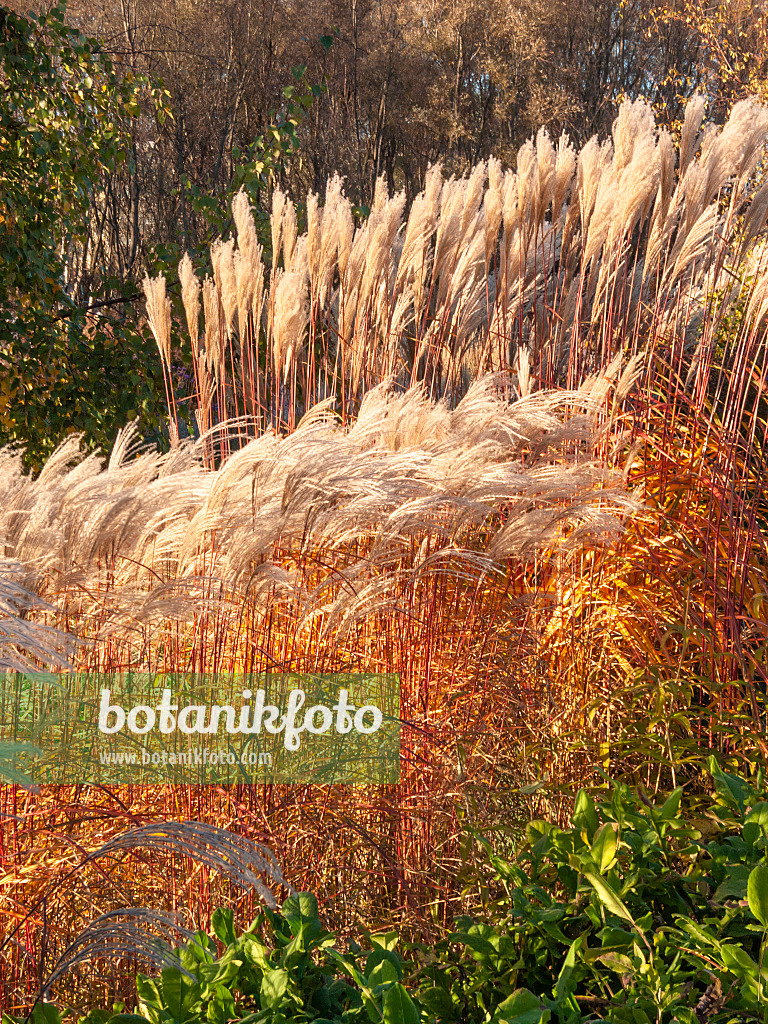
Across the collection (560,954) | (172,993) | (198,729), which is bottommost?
(560,954)

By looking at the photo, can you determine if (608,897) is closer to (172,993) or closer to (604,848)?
(604,848)

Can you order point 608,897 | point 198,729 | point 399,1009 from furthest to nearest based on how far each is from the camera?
point 198,729
point 608,897
point 399,1009

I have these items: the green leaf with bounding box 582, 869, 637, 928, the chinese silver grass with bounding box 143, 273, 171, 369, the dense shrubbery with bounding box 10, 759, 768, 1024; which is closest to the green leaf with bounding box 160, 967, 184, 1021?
the dense shrubbery with bounding box 10, 759, 768, 1024

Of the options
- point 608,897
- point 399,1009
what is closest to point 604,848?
point 608,897

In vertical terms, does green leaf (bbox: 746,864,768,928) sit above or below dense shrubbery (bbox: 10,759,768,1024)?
above

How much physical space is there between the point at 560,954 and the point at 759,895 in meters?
0.36

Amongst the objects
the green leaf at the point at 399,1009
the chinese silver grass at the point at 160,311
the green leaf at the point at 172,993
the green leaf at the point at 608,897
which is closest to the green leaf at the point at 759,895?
the green leaf at the point at 608,897

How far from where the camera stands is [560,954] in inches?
57.2

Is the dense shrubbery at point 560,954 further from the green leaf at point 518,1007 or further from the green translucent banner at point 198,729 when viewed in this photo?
the green translucent banner at point 198,729

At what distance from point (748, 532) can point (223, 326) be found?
1.88 meters

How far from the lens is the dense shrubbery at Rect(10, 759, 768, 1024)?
1182mm

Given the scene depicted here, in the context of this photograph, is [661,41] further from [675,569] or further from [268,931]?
Result: [268,931]

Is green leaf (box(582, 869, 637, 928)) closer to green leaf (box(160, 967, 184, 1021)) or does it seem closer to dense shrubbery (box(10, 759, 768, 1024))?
dense shrubbery (box(10, 759, 768, 1024))

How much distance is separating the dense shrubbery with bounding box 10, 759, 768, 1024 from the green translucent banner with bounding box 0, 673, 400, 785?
37cm
